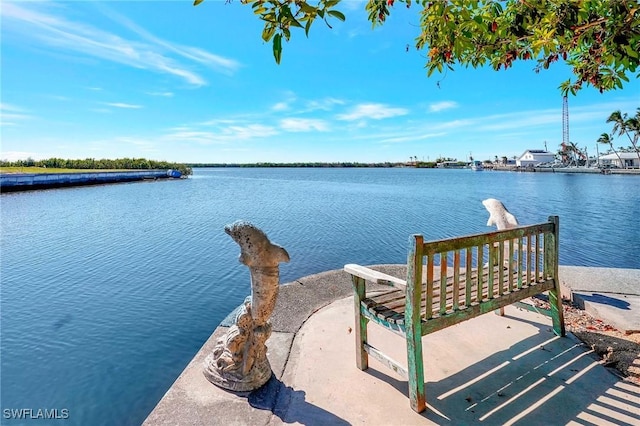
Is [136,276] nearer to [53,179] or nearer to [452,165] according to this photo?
[53,179]

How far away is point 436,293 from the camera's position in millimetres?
3477

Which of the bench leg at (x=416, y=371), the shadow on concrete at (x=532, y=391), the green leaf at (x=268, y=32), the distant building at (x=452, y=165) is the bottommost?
the shadow on concrete at (x=532, y=391)

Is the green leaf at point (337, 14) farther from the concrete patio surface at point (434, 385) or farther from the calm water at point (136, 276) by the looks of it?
the calm water at point (136, 276)

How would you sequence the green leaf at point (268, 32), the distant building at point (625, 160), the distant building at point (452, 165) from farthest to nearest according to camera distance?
the distant building at point (452, 165), the distant building at point (625, 160), the green leaf at point (268, 32)

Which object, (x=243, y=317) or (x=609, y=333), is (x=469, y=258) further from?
(x=609, y=333)

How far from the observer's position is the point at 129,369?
205 inches

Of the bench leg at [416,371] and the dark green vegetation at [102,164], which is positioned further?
the dark green vegetation at [102,164]

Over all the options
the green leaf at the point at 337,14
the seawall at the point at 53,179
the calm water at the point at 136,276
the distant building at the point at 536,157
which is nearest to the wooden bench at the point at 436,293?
the green leaf at the point at 337,14

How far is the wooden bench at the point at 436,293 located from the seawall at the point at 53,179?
4278 centimetres

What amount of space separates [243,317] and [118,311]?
5.22 metres

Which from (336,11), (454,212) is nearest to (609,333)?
(336,11)

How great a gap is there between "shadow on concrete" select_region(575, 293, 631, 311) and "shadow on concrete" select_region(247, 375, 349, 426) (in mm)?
4092

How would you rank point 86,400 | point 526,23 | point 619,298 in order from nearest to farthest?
point 526,23 → point 86,400 → point 619,298

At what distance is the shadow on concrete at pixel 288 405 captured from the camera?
2.86m
